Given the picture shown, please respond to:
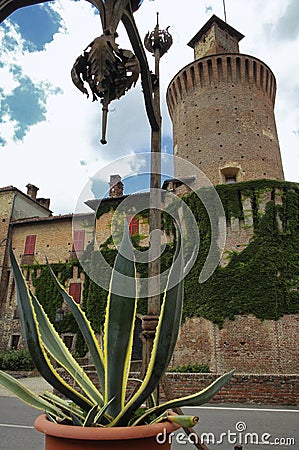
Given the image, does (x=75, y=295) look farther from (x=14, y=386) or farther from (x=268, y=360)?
(x=14, y=386)

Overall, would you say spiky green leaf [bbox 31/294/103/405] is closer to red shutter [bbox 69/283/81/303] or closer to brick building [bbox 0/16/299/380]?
brick building [bbox 0/16/299/380]

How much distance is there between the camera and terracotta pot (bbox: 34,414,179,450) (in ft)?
3.58

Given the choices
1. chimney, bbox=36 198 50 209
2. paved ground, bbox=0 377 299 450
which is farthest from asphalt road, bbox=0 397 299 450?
chimney, bbox=36 198 50 209

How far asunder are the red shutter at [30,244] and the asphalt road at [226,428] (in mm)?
13180

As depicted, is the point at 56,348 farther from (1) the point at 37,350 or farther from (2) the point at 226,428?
(2) the point at 226,428

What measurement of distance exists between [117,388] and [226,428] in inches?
212

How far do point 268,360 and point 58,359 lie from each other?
12.4 metres

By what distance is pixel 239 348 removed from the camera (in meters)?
12.8

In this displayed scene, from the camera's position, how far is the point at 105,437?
3.56ft

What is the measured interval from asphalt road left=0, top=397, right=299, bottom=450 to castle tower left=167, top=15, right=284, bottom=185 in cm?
1258

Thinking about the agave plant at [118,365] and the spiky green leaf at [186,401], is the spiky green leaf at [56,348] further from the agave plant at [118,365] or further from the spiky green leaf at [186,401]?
the spiky green leaf at [186,401]

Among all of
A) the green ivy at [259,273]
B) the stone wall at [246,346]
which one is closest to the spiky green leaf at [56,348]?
the green ivy at [259,273]

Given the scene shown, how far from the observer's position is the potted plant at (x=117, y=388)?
114 cm

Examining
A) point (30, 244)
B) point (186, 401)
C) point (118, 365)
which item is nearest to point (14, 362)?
point (30, 244)
